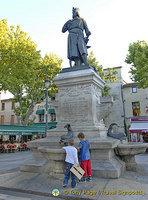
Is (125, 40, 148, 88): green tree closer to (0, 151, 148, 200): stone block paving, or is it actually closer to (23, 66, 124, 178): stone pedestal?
(23, 66, 124, 178): stone pedestal

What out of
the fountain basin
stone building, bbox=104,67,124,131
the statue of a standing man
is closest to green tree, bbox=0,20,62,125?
the statue of a standing man

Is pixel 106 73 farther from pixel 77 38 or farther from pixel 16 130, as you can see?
pixel 77 38

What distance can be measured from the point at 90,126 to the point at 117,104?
2268cm

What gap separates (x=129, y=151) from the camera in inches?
207

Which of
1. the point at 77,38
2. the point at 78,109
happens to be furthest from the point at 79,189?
the point at 77,38

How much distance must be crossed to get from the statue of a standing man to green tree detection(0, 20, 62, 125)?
856 cm

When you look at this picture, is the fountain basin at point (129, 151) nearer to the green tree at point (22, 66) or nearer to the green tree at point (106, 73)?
the green tree at point (22, 66)

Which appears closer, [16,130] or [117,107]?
[16,130]

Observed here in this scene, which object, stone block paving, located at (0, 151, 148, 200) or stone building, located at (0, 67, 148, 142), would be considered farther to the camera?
stone building, located at (0, 67, 148, 142)

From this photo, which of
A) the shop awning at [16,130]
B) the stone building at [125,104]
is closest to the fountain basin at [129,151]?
the shop awning at [16,130]

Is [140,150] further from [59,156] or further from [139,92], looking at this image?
[139,92]

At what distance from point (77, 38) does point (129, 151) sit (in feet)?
18.0

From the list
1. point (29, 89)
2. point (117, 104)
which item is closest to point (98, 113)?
point (29, 89)

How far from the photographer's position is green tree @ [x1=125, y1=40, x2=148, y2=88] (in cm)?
1683
